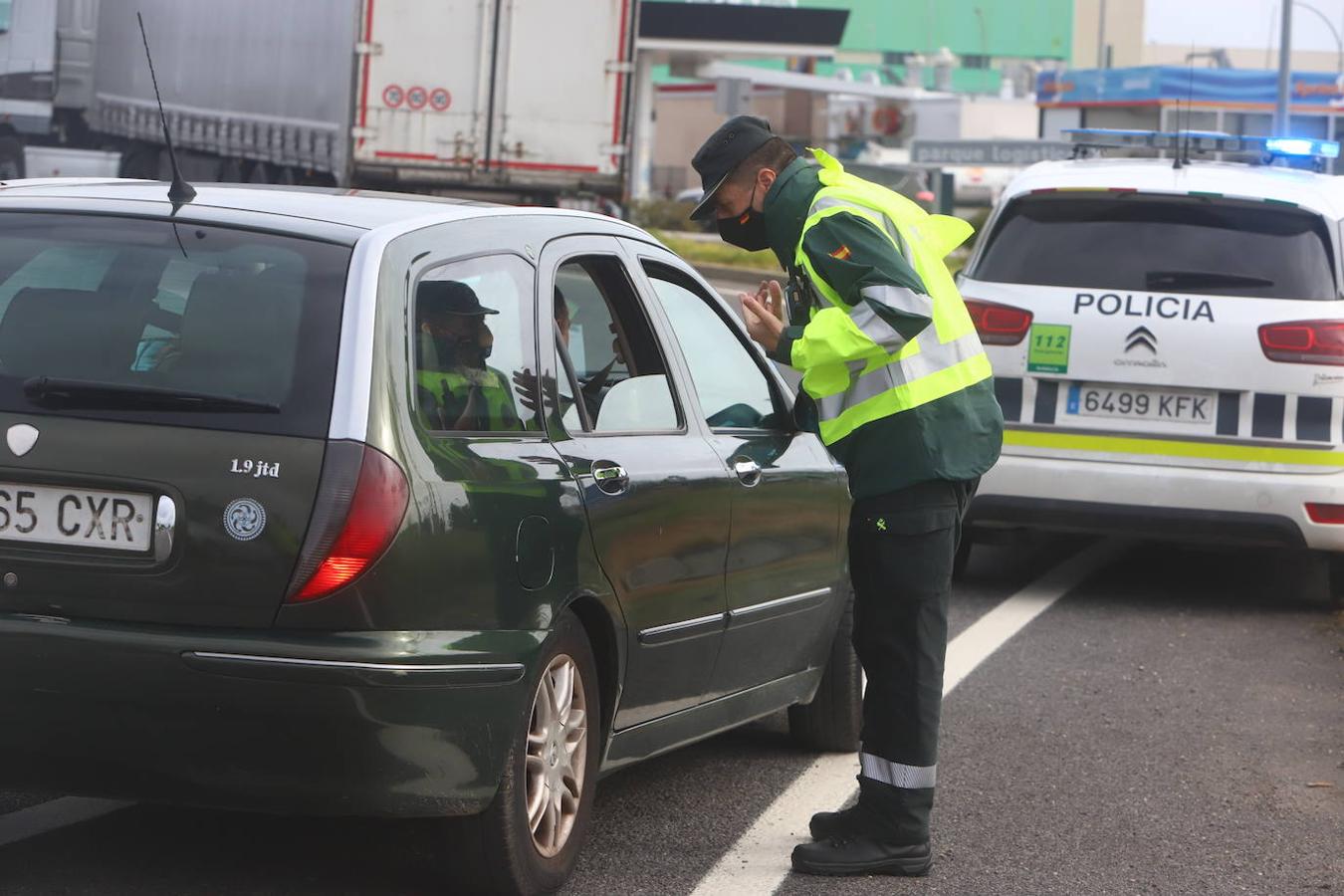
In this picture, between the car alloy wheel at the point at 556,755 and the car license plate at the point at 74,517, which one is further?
the car alloy wheel at the point at 556,755

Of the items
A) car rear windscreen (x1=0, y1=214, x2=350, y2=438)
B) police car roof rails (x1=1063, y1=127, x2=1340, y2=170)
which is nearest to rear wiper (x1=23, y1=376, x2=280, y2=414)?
car rear windscreen (x1=0, y1=214, x2=350, y2=438)

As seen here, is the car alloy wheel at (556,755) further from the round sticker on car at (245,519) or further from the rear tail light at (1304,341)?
the rear tail light at (1304,341)

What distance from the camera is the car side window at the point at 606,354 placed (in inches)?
196

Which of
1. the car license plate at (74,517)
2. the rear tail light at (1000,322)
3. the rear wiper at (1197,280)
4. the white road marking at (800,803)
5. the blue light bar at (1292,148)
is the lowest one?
the white road marking at (800,803)

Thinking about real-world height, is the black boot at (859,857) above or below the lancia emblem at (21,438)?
below

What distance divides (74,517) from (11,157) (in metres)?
19.5

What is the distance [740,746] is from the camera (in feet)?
21.1

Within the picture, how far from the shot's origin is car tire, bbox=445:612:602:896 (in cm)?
440

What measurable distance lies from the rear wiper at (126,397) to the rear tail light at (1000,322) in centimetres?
531

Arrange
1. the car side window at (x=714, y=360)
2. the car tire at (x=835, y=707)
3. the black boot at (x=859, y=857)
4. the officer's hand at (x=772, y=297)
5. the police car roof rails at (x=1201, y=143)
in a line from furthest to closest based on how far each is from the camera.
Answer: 1. the police car roof rails at (x=1201, y=143)
2. the car tire at (x=835, y=707)
3. the car side window at (x=714, y=360)
4. the officer's hand at (x=772, y=297)
5. the black boot at (x=859, y=857)

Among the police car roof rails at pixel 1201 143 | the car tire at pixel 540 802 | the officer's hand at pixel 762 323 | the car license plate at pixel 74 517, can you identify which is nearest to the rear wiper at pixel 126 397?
the car license plate at pixel 74 517

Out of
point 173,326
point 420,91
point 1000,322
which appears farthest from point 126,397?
point 420,91

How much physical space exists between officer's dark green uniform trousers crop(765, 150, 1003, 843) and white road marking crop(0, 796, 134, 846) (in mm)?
1802

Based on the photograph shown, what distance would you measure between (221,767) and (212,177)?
74.6ft
